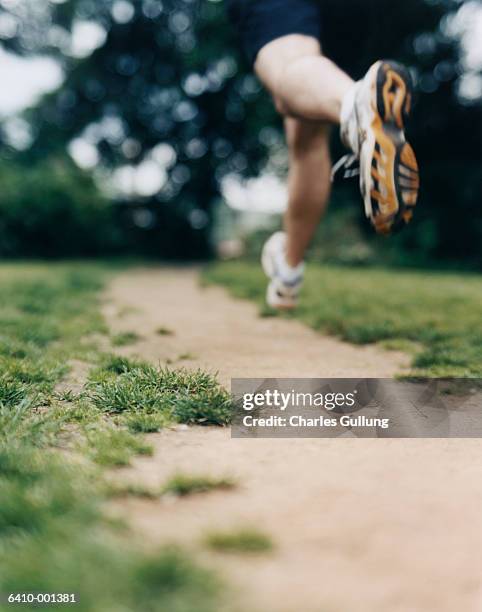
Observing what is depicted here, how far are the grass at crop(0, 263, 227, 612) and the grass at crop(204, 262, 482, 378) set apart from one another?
0.95 meters

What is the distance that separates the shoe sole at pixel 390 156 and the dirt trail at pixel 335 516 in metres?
0.60

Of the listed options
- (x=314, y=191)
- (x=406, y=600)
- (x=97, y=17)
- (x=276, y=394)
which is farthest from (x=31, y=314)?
(x=97, y=17)

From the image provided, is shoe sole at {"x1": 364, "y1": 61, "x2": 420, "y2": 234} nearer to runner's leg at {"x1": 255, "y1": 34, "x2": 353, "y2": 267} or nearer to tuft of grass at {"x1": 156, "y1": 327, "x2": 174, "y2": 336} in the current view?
runner's leg at {"x1": 255, "y1": 34, "x2": 353, "y2": 267}

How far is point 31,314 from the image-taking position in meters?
3.20

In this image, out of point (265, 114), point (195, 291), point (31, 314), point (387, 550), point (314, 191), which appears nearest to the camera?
point (387, 550)

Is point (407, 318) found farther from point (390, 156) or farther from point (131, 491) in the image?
point (131, 491)

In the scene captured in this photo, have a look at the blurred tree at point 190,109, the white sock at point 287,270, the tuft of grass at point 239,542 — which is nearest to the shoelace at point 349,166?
the white sock at point 287,270

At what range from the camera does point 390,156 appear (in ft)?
5.28

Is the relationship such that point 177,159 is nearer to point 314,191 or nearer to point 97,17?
point 97,17

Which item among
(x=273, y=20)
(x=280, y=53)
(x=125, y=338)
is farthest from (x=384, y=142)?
(x=125, y=338)

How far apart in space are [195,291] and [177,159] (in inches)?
355

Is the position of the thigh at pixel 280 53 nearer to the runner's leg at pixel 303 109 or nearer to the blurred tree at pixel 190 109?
the runner's leg at pixel 303 109

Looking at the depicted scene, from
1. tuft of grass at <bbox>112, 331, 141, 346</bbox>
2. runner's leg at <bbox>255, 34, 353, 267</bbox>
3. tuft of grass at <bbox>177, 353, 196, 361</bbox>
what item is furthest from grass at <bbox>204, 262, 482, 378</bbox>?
tuft of grass at <bbox>112, 331, 141, 346</bbox>

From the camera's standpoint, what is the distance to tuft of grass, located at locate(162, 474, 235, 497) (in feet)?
3.63
